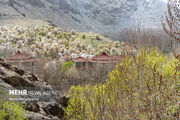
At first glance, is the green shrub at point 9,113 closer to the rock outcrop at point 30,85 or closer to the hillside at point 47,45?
the rock outcrop at point 30,85

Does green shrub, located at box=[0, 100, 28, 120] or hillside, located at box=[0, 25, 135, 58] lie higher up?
green shrub, located at box=[0, 100, 28, 120]

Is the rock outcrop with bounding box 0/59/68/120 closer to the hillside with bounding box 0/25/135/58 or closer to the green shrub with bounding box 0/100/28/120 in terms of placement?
the green shrub with bounding box 0/100/28/120

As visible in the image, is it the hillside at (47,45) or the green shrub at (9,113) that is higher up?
the green shrub at (9,113)

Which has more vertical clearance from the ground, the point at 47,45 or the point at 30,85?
the point at 30,85

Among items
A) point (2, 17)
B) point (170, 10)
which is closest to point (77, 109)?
point (170, 10)

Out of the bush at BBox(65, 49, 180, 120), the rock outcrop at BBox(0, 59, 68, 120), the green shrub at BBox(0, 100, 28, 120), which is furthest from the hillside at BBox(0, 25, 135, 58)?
the green shrub at BBox(0, 100, 28, 120)

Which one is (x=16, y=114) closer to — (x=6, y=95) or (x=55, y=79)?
(x=6, y=95)

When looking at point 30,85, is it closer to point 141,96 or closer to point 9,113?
point 9,113

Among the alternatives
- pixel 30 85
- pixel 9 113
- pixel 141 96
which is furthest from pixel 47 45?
pixel 141 96

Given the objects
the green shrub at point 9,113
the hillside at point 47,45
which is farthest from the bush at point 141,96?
the hillside at point 47,45

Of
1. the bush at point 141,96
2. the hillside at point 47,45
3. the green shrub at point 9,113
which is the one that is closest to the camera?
the bush at point 141,96

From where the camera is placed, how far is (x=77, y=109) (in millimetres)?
6430

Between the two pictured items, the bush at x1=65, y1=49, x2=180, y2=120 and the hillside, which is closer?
the bush at x1=65, y1=49, x2=180, y2=120

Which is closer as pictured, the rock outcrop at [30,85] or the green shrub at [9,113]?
the green shrub at [9,113]
